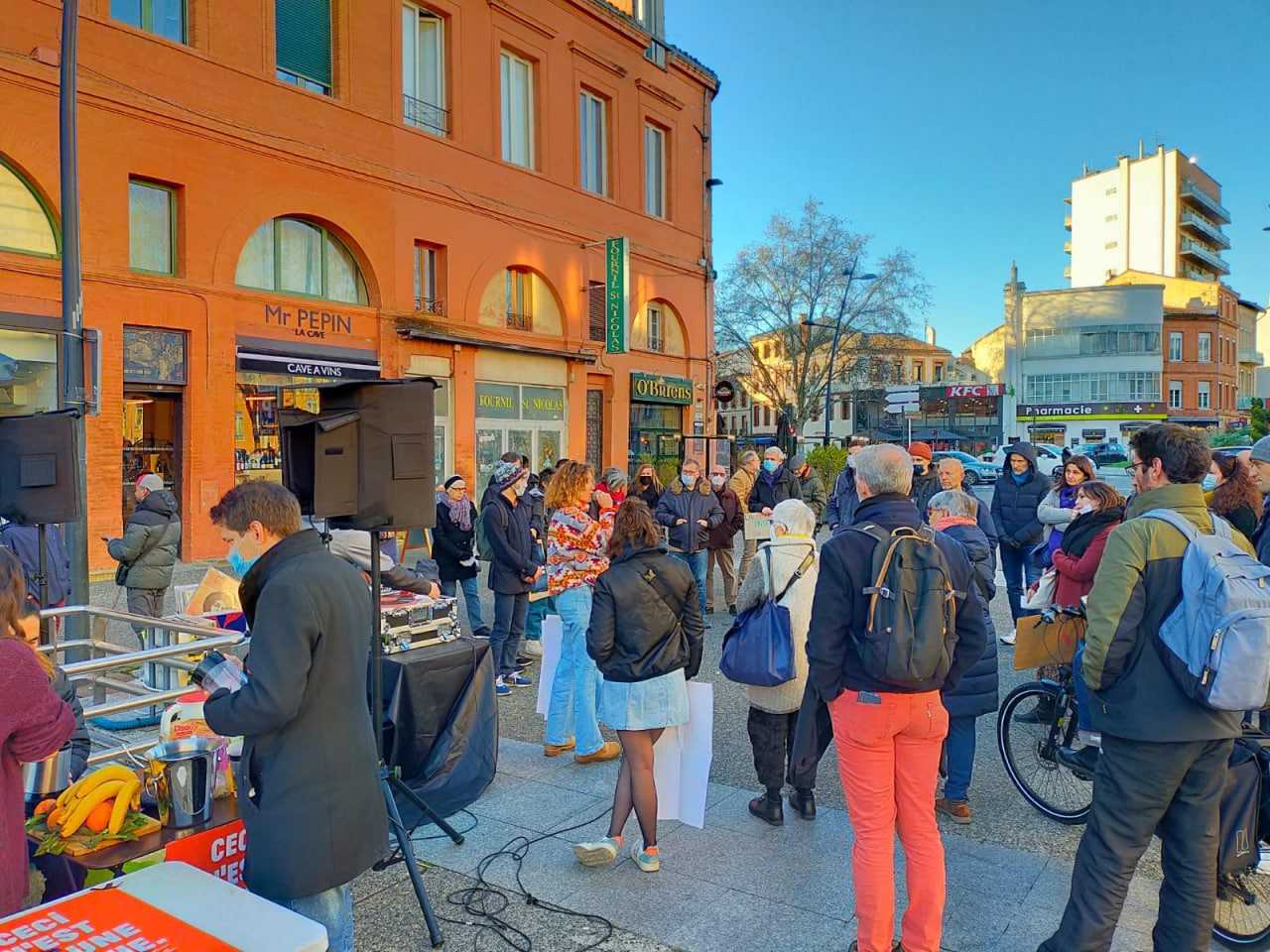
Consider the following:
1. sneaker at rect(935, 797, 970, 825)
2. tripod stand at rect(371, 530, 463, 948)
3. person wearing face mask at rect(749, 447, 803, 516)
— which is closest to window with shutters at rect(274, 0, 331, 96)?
person wearing face mask at rect(749, 447, 803, 516)

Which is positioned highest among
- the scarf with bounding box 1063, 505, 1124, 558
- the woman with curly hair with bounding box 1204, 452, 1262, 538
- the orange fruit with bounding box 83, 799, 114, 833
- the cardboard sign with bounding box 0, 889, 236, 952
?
the woman with curly hair with bounding box 1204, 452, 1262, 538

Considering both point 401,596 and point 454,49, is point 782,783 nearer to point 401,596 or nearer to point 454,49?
point 401,596

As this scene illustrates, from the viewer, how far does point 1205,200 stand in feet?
247

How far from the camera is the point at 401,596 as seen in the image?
570cm

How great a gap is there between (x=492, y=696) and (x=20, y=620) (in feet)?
9.72

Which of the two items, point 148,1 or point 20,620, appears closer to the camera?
point 20,620

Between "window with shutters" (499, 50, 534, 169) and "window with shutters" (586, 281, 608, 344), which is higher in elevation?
"window with shutters" (499, 50, 534, 169)

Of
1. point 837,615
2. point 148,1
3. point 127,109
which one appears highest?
point 148,1

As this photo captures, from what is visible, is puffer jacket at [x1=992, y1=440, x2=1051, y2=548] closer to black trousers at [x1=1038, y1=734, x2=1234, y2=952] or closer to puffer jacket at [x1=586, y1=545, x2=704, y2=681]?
puffer jacket at [x1=586, y1=545, x2=704, y2=681]

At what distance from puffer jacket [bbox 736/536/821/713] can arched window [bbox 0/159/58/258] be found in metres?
12.8

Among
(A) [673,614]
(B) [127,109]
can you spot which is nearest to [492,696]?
(A) [673,614]

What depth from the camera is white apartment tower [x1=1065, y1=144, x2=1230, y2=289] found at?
72625mm

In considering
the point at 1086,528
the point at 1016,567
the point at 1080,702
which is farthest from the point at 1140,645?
the point at 1016,567

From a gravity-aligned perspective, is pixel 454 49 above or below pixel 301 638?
above
